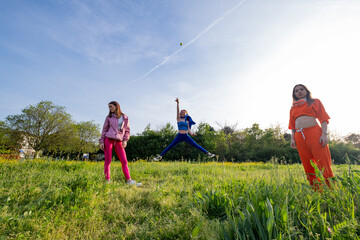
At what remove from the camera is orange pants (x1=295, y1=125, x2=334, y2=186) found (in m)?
3.21

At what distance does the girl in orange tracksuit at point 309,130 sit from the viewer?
324 centimetres

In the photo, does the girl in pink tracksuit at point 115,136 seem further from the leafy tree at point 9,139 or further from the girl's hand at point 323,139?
the leafy tree at point 9,139

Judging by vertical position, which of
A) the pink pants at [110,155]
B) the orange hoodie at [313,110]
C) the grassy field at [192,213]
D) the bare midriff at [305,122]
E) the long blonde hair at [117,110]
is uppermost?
the long blonde hair at [117,110]

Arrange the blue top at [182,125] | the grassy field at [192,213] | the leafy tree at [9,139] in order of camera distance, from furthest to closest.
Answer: the leafy tree at [9,139], the blue top at [182,125], the grassy field at [192,213]

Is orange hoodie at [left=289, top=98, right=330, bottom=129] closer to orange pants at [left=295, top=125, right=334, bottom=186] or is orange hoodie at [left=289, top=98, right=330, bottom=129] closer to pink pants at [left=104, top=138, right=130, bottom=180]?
orange pants at [left=295, top=125, right=334, bottom=186]

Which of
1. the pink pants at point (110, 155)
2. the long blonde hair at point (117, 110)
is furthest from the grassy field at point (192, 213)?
the long blonde hair at point (117, 110)

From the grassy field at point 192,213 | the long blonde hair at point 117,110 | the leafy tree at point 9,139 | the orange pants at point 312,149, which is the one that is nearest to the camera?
the grassy field at point 192,213

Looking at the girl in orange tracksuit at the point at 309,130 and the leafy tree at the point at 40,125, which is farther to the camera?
the leafy tree at the point at 40,125

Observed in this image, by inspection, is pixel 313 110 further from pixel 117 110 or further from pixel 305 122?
pixel 117 110

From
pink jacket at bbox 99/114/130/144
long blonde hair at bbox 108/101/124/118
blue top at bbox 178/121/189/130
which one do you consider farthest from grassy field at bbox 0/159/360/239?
blue top at bbox 178/121/189/130

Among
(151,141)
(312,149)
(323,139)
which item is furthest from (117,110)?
(151,141)

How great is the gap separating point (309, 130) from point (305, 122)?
0.17 m

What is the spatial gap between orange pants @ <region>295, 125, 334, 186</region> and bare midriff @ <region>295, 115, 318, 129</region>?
0.21ft

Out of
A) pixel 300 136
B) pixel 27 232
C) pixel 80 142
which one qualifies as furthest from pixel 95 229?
pixel 80 142
